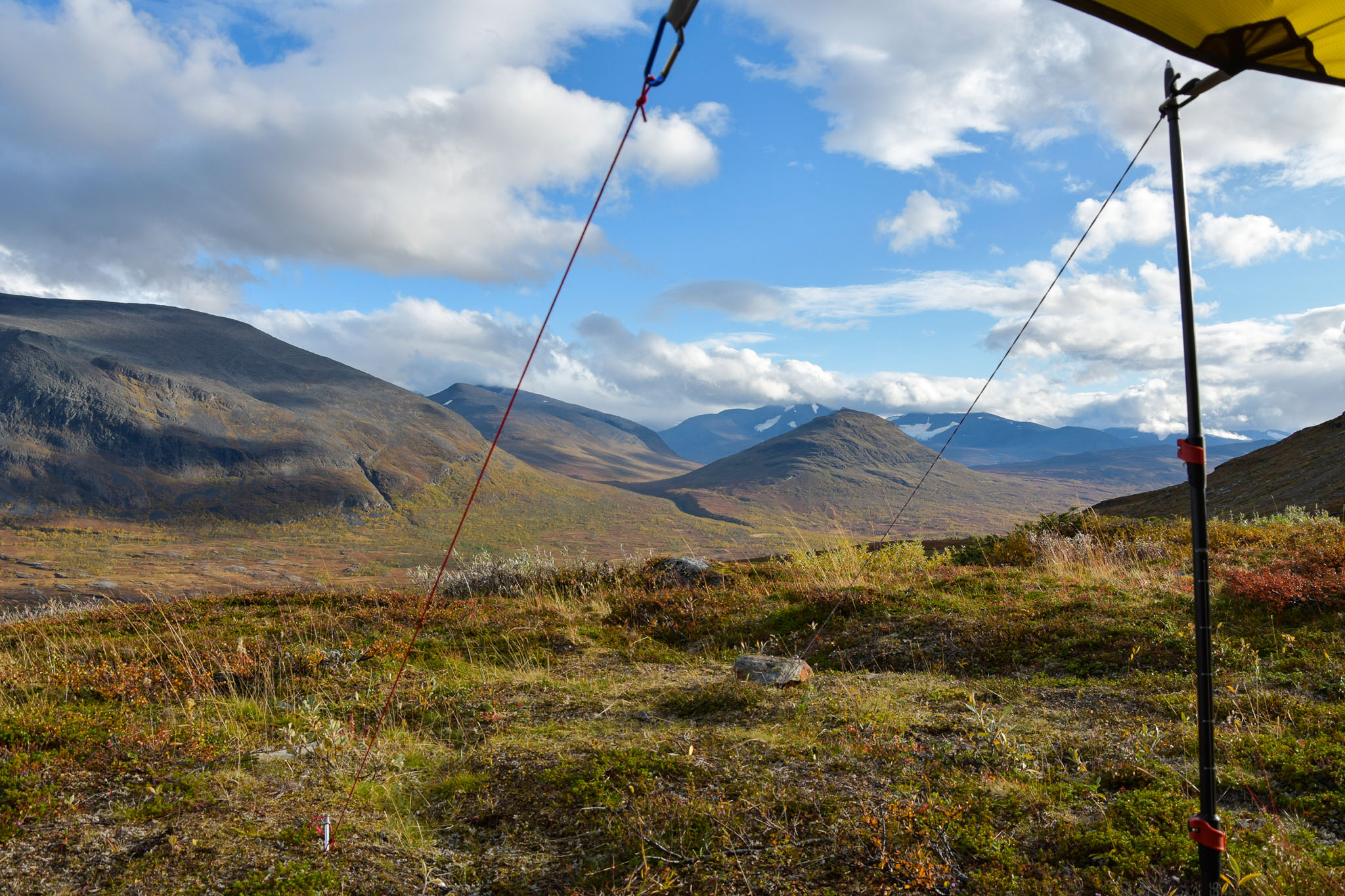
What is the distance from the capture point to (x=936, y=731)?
4828 millimetres

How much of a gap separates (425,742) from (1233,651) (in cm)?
708

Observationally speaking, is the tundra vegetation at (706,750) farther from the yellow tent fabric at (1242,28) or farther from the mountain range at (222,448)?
the mountain range at (222,448)

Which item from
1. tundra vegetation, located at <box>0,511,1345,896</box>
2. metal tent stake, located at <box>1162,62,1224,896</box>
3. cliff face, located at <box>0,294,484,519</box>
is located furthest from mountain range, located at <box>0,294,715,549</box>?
metal tent stake, located at <box>1162,62,1224,896</box>

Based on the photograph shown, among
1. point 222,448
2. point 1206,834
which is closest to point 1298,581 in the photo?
point 1206,834

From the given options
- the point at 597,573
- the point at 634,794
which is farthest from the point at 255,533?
the point at 634,794

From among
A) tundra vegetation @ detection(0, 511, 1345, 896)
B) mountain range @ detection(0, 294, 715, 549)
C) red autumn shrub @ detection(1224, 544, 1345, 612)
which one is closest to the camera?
tundra vegetation @ detection(0, 511, 1345, 896)

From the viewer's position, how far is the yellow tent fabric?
2.87m

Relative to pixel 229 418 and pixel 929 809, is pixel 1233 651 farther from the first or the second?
pixel 229 418

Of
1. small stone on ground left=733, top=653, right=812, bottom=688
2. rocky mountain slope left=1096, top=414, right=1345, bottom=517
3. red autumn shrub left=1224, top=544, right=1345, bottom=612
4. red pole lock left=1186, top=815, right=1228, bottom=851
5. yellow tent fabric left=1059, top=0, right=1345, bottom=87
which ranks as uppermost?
yellow tent fabric left=1059, top=0, right=1345, bottom=87

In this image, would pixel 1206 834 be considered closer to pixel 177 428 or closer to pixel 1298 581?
pixel 1298 581

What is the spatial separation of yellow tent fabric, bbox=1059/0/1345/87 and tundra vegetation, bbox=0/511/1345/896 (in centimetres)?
361

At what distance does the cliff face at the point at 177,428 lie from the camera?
118 meters

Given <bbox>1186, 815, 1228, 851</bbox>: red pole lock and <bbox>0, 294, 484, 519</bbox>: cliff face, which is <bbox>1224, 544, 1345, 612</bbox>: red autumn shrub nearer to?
<bbox>1186, 815, 1228, 851</bbox>: red pole lock

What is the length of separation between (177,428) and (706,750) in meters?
162
